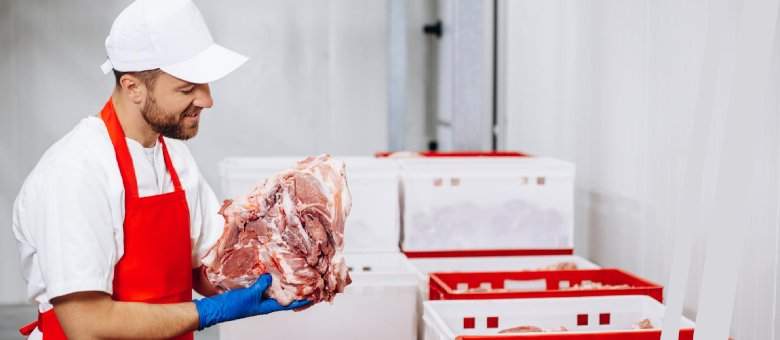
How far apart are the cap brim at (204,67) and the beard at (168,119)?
9cm

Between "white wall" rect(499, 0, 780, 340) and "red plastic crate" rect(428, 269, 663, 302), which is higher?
"white wall" rect(499, 0, 780, 340)

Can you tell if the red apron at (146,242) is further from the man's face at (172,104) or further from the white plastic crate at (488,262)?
the white plastic crate at (488,262)

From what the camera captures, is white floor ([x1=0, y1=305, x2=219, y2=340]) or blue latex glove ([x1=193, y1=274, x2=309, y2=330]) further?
white floor ([x1=0, y1=305, x2=219, y2=340])

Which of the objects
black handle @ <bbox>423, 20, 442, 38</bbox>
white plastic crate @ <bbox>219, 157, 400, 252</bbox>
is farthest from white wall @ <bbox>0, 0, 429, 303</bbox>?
white plastic crate @ <bbox>219, 157, 400, 252</bbox>

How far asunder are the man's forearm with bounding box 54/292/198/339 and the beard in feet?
1.36

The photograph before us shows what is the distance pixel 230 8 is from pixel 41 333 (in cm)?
433

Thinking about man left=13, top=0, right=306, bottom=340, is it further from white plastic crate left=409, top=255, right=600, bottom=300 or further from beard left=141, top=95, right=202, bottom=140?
white plastic crate left=409, top=255, right=600, bottom=300

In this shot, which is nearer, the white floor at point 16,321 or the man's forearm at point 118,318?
the man's forearm at point 118,318

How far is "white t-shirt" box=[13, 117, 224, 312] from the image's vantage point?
79.4 inches

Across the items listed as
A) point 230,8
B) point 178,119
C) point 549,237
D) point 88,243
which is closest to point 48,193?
point 88,243

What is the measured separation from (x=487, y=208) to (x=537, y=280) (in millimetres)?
553

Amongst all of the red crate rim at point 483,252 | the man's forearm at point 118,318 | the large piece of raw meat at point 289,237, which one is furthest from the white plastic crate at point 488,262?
the man's forearm at point 118,318

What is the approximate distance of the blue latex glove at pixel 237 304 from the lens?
2.20 m

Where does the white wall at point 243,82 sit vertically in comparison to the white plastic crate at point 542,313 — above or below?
above
